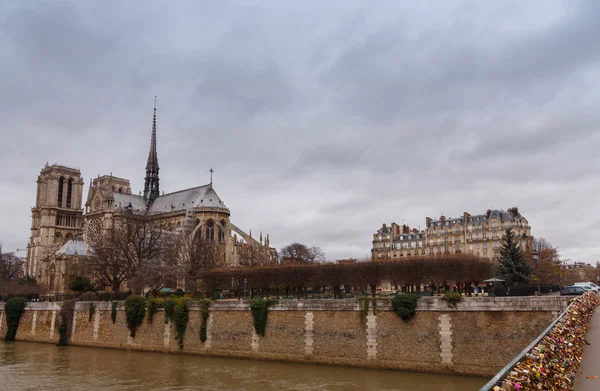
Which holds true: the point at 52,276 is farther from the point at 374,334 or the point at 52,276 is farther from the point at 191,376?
the point at 374,334

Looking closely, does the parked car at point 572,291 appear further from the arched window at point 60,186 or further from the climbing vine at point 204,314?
the arched window at point 60,186

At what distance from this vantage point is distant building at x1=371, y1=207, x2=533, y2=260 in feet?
212

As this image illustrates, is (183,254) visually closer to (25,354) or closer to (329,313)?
(25,354)

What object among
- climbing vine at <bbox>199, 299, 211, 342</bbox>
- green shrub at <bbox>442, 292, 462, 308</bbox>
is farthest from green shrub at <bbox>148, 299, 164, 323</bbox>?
green shrub at <bbox>442, 292, 462, 308</bbox>

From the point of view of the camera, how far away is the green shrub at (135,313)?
3091 centimetres

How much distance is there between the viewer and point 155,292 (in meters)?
40.0

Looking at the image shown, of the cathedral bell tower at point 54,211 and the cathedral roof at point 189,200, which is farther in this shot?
the cathedral bell tower at point 54,211

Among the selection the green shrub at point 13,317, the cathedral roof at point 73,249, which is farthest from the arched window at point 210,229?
the green shrub at point 13,317

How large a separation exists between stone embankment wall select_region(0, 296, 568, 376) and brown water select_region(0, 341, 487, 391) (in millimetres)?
617

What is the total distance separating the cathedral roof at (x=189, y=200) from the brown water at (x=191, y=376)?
141 feet

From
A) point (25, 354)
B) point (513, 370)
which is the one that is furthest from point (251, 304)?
point (513, 370)

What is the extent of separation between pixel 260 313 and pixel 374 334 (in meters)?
6.23

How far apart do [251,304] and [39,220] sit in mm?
79946

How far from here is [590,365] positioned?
30.8 ft
